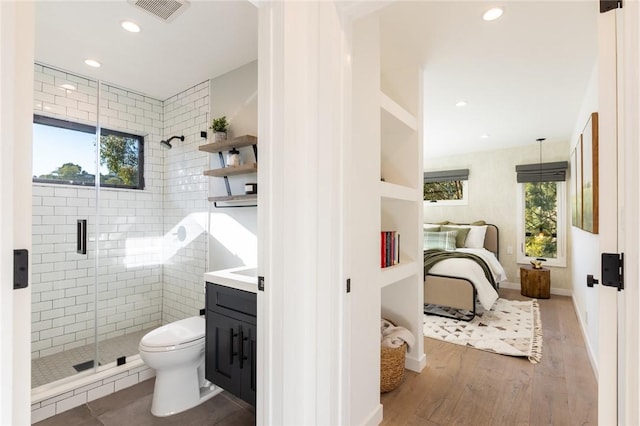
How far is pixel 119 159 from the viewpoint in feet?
9.76

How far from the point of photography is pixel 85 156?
272cm

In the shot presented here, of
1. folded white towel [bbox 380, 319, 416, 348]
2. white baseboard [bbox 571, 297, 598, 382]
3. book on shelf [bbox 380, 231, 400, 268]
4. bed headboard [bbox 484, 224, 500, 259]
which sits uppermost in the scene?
book on shelf [bbox 380, 231, 400, 268]

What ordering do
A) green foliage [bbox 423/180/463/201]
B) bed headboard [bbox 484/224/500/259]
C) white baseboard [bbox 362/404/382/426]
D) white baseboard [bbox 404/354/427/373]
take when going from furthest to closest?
green foliage [bbox 423/180/463/201], bed headboard [bbox 484/224/500/259], white baseboard [bbox 404/354/427/373], white baseboard [bbox 362/404/382/426]

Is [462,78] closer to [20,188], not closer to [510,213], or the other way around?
[20,188]

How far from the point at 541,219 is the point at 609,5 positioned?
5.08 m

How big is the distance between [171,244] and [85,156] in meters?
1.03

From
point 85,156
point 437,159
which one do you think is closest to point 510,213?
point 437,159

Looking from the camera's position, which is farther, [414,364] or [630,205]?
[414,364]

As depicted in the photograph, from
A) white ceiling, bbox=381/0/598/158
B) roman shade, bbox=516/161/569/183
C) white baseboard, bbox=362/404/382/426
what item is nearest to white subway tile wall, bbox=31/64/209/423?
white baseboard, bbox=362/404/382/426

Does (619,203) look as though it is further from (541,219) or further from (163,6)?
(541,219)

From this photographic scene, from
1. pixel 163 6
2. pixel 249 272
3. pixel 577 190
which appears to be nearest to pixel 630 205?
pixel 249 272

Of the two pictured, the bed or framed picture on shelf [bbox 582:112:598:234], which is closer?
framed picture on shelf [bbox 582:112:598:234]

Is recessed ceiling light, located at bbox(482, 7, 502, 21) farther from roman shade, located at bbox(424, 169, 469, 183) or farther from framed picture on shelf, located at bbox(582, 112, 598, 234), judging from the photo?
roman shade, located at bbox(424, 169, 469, 183)

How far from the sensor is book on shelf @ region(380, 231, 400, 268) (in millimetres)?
2115
